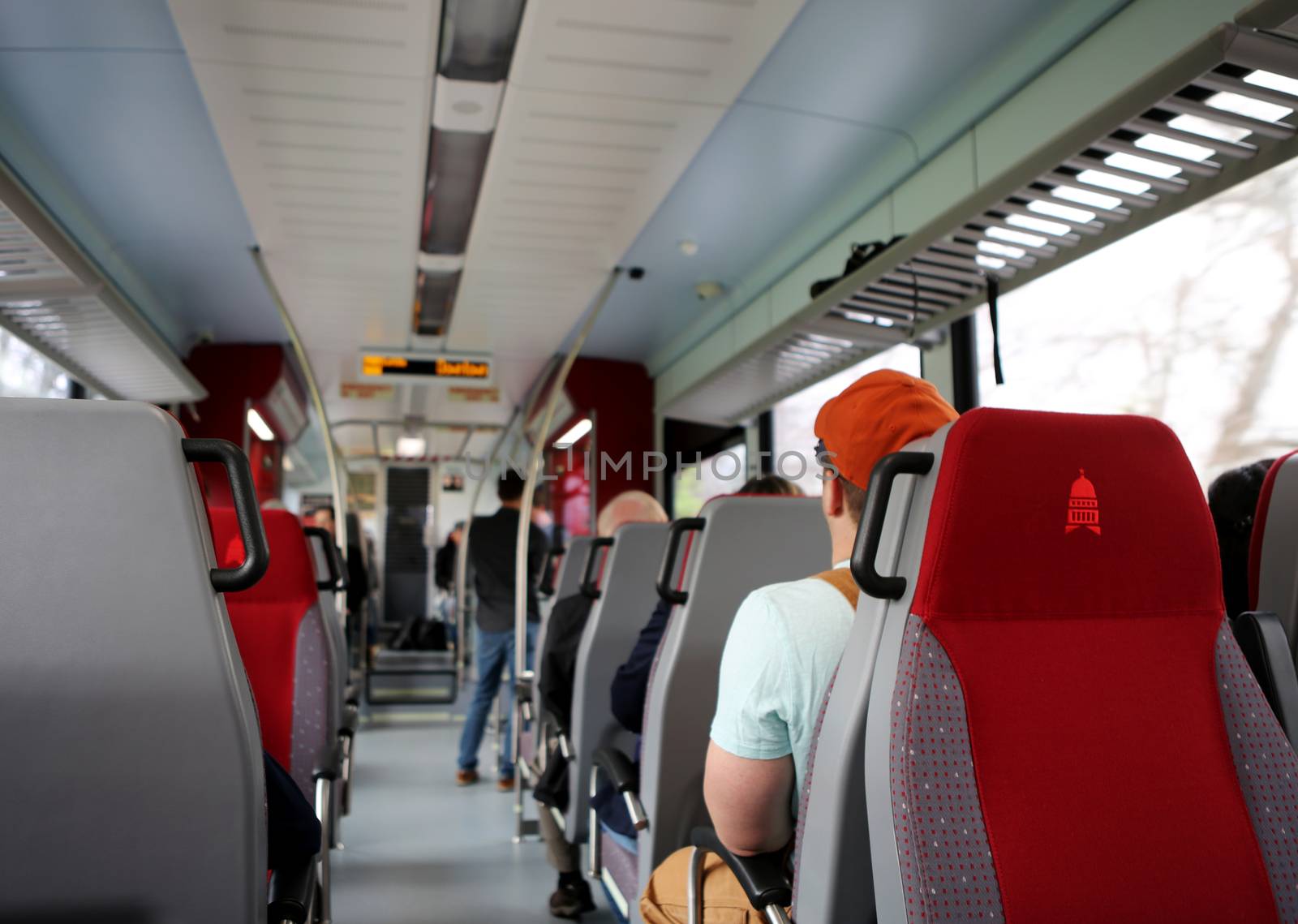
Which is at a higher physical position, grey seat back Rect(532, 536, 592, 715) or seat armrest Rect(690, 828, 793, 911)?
grey seat back Rect(532, 536, 592, 715)

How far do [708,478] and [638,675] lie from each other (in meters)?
5.78

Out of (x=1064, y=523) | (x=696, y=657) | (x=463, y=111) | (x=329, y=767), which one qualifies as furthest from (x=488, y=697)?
(x=1064, y=523)

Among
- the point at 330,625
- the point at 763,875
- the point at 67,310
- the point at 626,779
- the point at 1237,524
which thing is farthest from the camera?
the point at 67,310

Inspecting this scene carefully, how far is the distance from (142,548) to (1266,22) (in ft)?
6.42

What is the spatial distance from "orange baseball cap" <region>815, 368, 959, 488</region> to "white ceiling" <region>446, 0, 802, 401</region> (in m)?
1.35

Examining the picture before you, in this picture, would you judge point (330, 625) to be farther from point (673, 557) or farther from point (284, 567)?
point (673, 557)

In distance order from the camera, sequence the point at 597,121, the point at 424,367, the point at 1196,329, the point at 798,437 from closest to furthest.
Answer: the point at 597,121 < the point at 1196,329 < the point at 424,367 < the point at 798,437

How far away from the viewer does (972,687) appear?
1.05m

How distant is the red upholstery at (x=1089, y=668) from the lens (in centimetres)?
104

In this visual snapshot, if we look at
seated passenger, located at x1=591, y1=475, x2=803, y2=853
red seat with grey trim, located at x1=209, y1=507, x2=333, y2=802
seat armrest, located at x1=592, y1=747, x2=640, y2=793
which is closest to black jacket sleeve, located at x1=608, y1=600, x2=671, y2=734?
seated passenger, located at x1=591, y1=475, x2=803, y2=853

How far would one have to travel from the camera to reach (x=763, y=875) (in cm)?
140

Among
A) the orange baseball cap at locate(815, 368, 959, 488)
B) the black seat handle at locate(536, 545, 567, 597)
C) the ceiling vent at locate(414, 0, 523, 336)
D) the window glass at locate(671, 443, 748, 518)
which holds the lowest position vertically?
the black seat handle at locate(536, 545, 567, 597)

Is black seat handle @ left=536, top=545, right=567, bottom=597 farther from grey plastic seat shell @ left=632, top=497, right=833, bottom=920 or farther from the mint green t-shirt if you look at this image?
the mint green t-shirt

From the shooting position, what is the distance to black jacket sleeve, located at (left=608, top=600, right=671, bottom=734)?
2.32m
